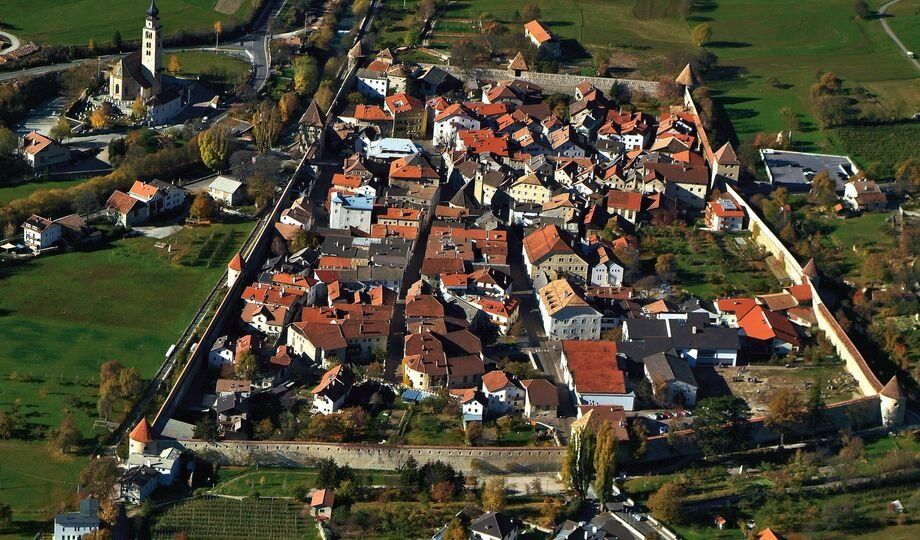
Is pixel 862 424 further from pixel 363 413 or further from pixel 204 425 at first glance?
pixel 204 425

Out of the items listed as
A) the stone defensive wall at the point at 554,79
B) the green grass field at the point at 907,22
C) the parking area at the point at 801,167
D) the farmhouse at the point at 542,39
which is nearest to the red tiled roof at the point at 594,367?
the parking area at the point at 801,167

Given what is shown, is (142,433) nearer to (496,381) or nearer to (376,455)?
(376,455)

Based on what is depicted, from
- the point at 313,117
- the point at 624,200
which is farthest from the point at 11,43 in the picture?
the point at 624,200

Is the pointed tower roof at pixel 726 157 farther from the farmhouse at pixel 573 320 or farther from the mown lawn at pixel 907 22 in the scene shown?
the mown lawn at pixel 907 22

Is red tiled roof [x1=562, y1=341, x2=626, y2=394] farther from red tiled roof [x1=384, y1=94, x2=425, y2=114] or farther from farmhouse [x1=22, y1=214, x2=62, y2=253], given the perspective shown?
red tiled roof [x1=384, y1=94, x2=425, y2=114]

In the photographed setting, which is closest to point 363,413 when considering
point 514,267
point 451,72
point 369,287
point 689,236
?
point 369,287

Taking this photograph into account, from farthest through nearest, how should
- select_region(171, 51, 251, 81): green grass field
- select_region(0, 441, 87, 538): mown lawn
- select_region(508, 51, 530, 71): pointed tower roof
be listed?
1. select_region(508, 51, 530, 71): pointed tower roof
2. select_region(171, 51, 251, 81): green grass field
3. select_region(0, 441, 87, 538): mown lawn

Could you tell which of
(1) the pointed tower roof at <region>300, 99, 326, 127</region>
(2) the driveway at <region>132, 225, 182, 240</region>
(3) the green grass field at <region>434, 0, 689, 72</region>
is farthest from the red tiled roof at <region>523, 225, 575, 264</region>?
(3) the green grass field at <region>434, 0, 689, 72</region>
